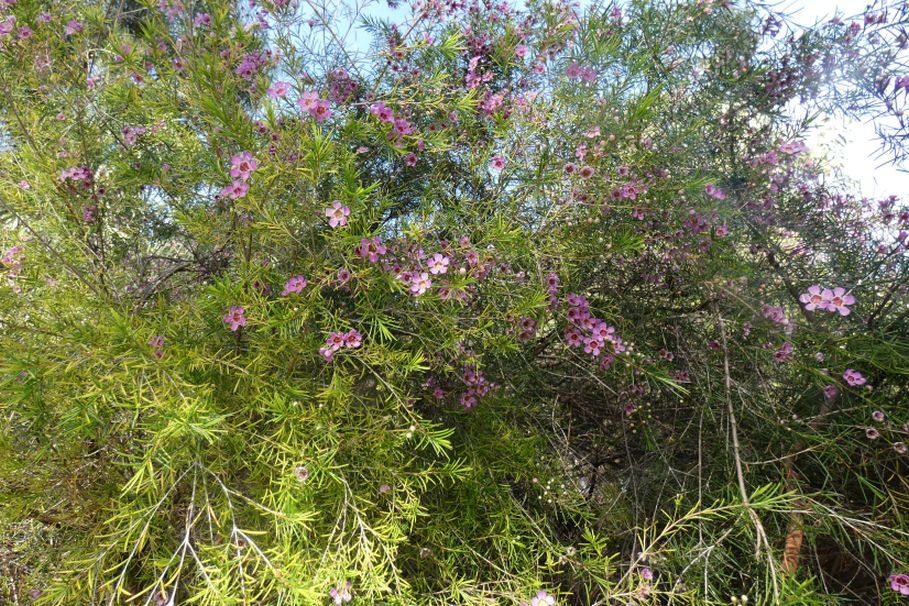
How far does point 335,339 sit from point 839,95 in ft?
5.79

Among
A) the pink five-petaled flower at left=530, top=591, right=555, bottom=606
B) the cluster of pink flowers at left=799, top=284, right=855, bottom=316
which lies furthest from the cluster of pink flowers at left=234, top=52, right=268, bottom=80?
the cluster of pink flowers at left=799, top=284, right=855, bottom=316

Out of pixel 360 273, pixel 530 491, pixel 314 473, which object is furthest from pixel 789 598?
pixel 360 273

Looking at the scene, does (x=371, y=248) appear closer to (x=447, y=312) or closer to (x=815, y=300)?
(x=447, y=312)

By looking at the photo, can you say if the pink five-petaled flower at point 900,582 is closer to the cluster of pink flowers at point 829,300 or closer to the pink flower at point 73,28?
the cluster of pink flowers at point 829,300

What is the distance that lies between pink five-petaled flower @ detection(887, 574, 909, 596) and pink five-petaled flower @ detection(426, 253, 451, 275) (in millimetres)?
1298

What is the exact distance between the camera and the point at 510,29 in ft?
5.80

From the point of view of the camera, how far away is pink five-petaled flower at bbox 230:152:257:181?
1251 millimetres

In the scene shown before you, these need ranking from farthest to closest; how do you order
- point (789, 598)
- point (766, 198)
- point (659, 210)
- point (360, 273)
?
point (766, 198) < point (659, 210) < point (360, 273) < point (789, 598)

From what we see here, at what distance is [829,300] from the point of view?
63.8 inches

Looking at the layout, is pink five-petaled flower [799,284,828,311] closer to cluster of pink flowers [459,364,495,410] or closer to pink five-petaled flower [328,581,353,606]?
cluster of pink flowers [459,364,495,410]

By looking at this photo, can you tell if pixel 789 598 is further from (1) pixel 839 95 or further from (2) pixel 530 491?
(1) pixel 839 95

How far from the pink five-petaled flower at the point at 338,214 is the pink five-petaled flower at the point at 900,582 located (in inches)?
60.6

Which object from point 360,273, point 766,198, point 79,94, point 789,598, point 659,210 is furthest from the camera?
point 766,198

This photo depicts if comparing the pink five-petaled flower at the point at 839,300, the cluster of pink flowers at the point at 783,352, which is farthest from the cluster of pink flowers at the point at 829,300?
the cluster of pink flowers at the point at 783,352
